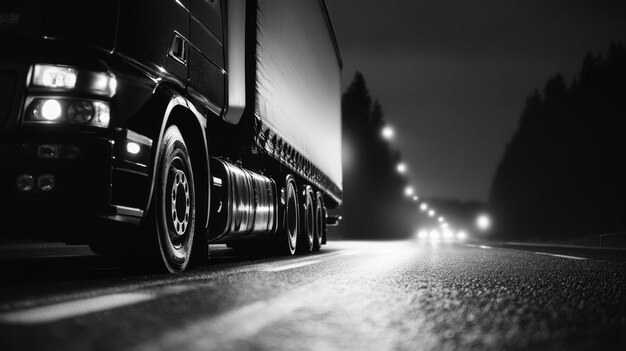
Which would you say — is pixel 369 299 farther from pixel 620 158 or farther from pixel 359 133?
pixel 359 133

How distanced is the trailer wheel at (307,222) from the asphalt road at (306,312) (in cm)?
683

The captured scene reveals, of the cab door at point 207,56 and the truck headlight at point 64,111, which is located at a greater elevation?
the cab door at point 207,56

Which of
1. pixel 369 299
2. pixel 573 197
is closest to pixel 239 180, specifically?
pixel 369 299

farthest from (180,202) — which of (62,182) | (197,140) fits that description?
(62,182)

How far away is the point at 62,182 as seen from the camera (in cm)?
540

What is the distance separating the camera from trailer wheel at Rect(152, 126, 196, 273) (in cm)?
655

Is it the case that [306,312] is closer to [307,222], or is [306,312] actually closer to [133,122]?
[133,122]

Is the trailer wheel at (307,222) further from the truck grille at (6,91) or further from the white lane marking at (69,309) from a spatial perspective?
the white lane marking at (69,309)

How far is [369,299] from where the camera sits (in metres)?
4.73

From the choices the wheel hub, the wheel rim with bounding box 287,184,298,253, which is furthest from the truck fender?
the wheel rim with bounding box 287,184,298,253

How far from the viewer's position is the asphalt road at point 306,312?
3.11 metres

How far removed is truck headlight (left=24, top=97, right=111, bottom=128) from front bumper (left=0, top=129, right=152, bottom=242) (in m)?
0.09

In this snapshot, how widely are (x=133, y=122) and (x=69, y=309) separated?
2.32 meters

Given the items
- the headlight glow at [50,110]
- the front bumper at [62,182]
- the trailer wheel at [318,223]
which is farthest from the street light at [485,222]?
the headlight glow at [50,110]
